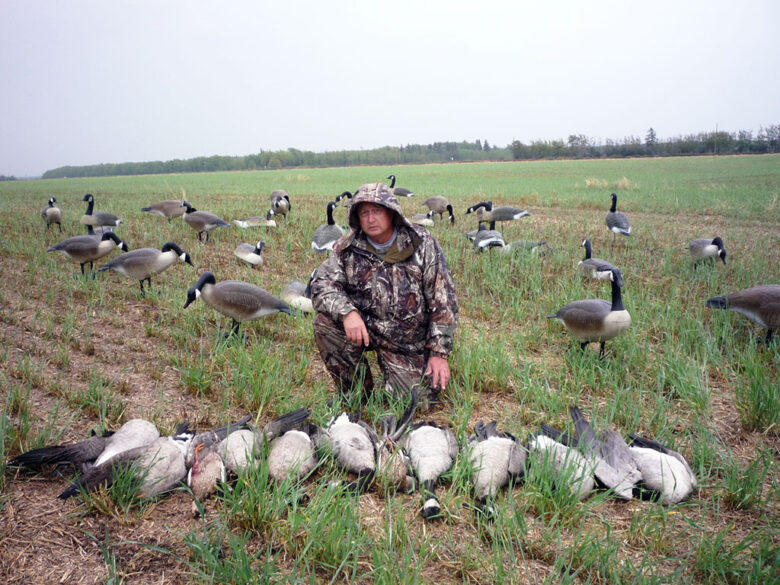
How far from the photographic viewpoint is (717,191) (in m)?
17.7

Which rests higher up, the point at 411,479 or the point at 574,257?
the point at 574,257

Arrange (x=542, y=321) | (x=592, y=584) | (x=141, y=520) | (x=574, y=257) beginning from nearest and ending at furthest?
(x=592, y=584)
(x=141, y=520)
(x=542, y=321)
(x=574, y=257)

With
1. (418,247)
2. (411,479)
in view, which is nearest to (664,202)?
(418,247)

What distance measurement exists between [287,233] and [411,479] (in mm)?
8793

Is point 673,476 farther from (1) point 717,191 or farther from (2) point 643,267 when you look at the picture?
(1) point 717,191

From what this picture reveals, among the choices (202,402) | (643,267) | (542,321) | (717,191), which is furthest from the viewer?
(717,191)

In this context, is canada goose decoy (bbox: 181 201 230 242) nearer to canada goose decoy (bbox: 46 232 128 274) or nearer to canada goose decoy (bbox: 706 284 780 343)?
canada goose decoy (bbox: 46 232 128 274)

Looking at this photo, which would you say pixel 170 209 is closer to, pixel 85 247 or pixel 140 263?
pixel 85 247

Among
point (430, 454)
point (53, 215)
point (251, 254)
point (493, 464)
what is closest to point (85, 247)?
point (251, 254)

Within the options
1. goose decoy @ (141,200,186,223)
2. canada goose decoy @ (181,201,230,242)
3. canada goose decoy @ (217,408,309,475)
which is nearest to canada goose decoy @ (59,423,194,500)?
canada goose decoy @ (217,408,309,475)

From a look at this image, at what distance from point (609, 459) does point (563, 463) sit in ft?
1.27

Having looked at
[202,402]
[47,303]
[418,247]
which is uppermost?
[418,247]

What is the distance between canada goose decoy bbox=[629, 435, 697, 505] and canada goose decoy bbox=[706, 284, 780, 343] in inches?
110

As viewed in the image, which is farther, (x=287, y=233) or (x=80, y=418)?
(x=287, y=233)
